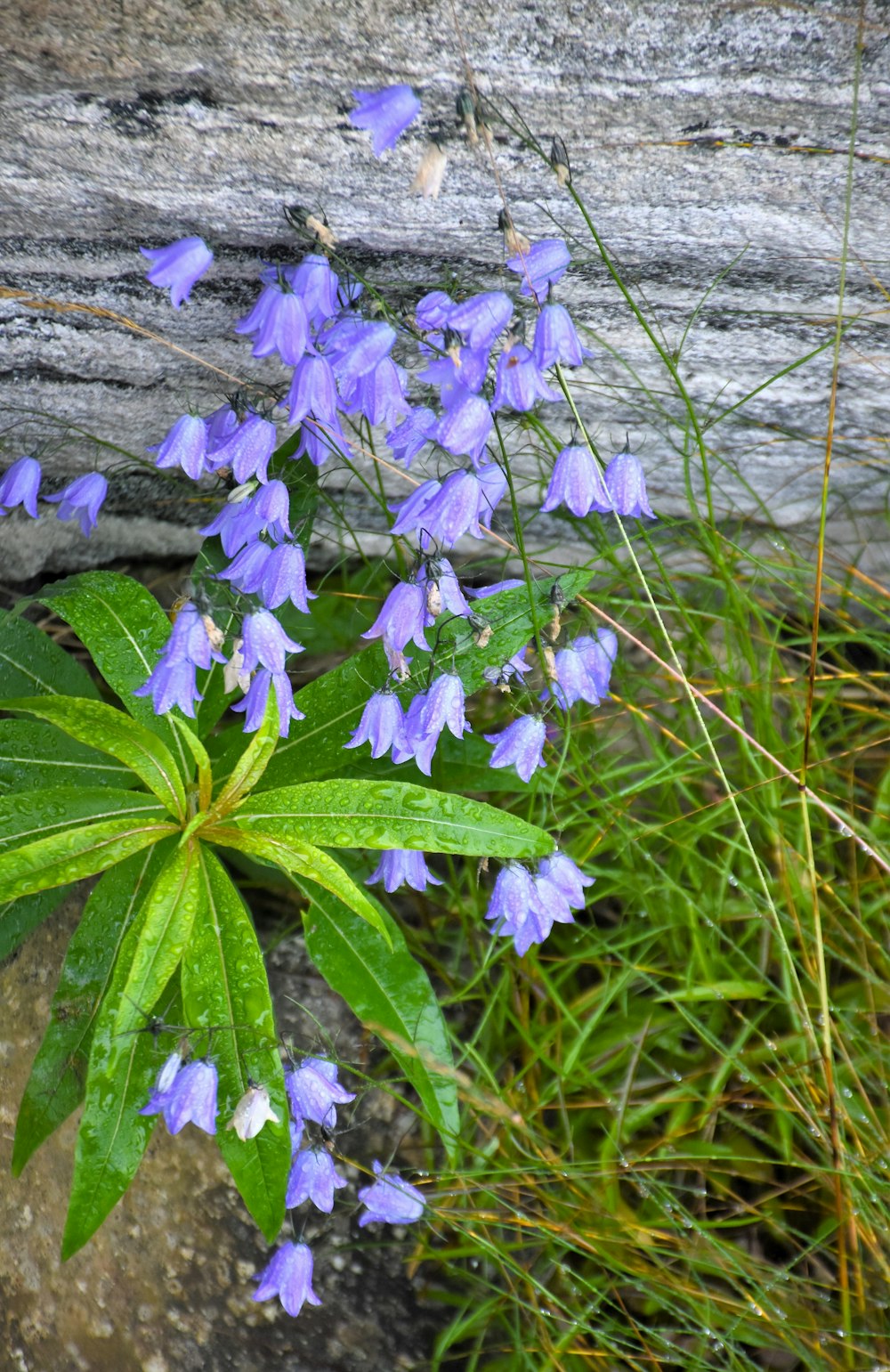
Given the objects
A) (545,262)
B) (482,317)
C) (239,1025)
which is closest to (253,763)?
(239,1025)

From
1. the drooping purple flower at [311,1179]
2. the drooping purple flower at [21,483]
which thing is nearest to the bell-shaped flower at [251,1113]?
the drooping purple flower at [311,1179]

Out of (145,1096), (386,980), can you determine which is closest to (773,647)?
(386,980)

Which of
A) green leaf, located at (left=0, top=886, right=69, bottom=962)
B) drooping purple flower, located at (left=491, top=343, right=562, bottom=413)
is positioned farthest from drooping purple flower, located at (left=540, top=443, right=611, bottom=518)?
green leaf, located at (left=0, top=886, right=69, bottom=962)

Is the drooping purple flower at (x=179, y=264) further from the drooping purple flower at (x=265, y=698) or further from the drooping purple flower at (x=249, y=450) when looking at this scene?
the drooping purple flower at (x=265, y=698)

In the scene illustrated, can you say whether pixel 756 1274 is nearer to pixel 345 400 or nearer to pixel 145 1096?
pixel 145 1096

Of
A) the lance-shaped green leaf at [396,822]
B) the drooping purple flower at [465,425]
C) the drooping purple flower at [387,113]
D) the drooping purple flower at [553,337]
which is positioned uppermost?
the drooping purple flower at [387,113]

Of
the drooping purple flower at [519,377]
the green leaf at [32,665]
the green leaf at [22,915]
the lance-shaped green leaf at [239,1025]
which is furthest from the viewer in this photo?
the green leaf at [32,665]

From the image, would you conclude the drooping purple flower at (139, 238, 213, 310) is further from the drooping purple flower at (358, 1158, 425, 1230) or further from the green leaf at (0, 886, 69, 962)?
the drooping purple flower at (358, 1158, 425, 1230)
